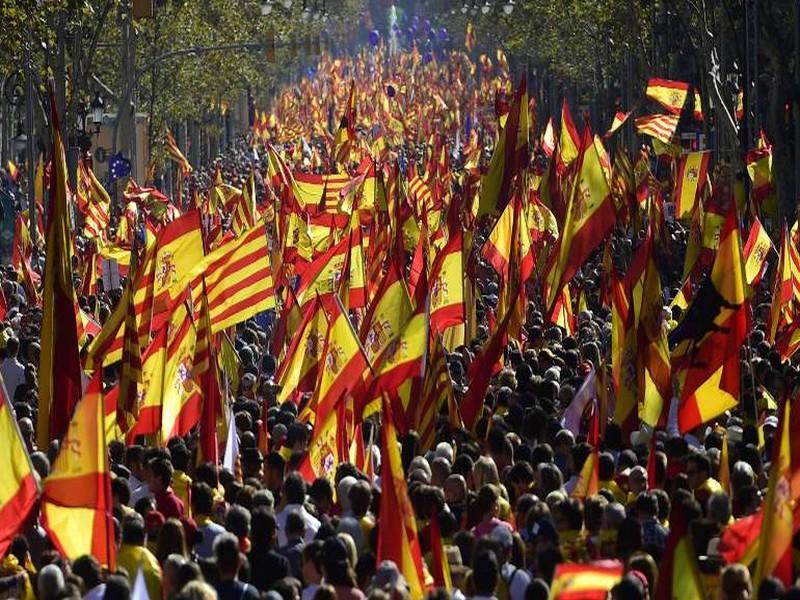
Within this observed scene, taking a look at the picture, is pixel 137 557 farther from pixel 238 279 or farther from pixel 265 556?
pixel 238 279

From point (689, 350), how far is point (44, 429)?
3.95 metres

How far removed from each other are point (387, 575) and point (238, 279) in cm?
855

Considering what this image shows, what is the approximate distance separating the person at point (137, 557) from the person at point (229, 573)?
681mm

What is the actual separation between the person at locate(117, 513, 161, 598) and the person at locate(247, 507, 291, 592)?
0.44 metres

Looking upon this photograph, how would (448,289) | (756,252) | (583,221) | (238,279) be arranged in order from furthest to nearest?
(756,252) → (583,221) → (448,289) → (238,279)

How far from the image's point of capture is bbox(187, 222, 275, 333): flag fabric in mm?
18312

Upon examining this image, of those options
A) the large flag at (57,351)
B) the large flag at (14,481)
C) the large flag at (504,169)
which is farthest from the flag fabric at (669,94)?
the large flag at (14,481)

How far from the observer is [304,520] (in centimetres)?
1193

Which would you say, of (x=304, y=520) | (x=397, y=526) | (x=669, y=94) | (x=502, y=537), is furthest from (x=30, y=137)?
(x=397, y=526)

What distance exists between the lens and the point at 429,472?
1320cm

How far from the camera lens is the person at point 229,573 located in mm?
10328

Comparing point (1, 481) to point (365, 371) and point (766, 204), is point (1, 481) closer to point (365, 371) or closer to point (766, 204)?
point (365, 371)

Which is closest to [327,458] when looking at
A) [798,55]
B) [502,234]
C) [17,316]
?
[502,234]

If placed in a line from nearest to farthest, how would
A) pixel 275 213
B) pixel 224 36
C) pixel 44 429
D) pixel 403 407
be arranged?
pixel 44 429, pixel 403 407, pixel 275 213, pixel 224 36
